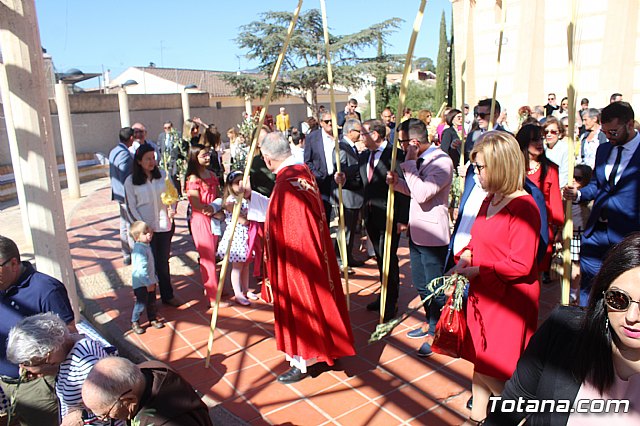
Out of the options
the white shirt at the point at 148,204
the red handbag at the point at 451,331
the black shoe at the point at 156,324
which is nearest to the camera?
the red handbag at the point at 451,331

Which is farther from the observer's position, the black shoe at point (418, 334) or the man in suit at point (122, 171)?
the man in suit at point (122, 171)

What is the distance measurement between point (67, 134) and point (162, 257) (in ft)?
29.6

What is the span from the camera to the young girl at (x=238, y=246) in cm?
535

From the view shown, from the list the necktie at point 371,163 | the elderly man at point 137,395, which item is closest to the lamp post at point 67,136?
the necktie at point 371,163

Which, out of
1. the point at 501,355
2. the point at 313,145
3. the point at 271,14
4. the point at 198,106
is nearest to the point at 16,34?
the point at 313,145

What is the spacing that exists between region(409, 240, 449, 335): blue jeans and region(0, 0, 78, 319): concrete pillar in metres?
3.11

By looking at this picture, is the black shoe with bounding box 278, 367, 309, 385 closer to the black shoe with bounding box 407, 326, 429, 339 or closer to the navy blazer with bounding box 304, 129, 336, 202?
the black shoe with bounding box 407, 326, 429, 339

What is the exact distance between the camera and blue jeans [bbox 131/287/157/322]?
4922 millimetres

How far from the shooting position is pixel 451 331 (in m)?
3.03

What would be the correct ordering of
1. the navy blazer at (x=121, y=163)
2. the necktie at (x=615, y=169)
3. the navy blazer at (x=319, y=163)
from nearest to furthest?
the necktie at (x=615, y=169) → the navy blazer at (x=319, y=163) → the navy blazer at (x=121, y=163)

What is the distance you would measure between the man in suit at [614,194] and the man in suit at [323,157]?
3.22m

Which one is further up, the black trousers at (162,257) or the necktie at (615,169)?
the necktie at (615,169)

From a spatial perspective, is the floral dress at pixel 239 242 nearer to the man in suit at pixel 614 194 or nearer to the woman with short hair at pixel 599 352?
the man in suit at pixel 614 194

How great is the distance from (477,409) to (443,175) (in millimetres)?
1702
